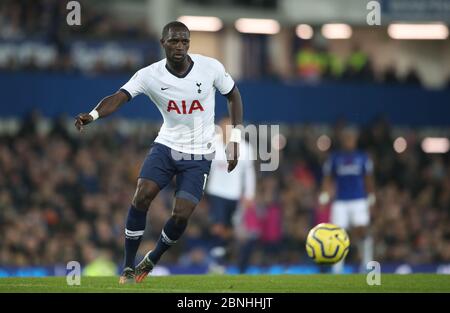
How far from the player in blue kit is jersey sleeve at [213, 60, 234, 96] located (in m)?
7.15

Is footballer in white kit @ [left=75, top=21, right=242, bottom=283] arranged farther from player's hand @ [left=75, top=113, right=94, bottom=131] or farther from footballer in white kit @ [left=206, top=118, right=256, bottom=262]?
footballer in white kit @ [left=206, top=118, right=256, bottom=262]

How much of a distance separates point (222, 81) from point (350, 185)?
777 centimetres

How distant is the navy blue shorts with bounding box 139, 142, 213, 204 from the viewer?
42.6 feet

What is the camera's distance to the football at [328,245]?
50.4 feet

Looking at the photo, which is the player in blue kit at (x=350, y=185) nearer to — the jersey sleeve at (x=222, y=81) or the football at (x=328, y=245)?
the football at (x=328, y=245)

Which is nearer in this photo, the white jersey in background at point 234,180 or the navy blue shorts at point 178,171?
the navy blue shorts at point 178,171

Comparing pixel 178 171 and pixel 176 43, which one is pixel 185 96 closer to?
pixel 176 43

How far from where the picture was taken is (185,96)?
13.1m

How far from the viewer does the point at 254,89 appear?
89.7ft

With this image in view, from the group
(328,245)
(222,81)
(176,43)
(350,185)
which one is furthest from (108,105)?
(350,185)

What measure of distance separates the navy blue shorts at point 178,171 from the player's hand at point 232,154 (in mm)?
356

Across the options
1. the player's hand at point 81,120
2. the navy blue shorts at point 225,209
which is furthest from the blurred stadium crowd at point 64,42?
the player's hand at point 81,120

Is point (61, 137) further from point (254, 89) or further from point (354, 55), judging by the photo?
point (354, 55)

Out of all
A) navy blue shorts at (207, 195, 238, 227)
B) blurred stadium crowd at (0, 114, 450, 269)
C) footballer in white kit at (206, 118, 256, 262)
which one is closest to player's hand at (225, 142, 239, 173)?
footballer in white kit at (206, 118, 256, 262)
